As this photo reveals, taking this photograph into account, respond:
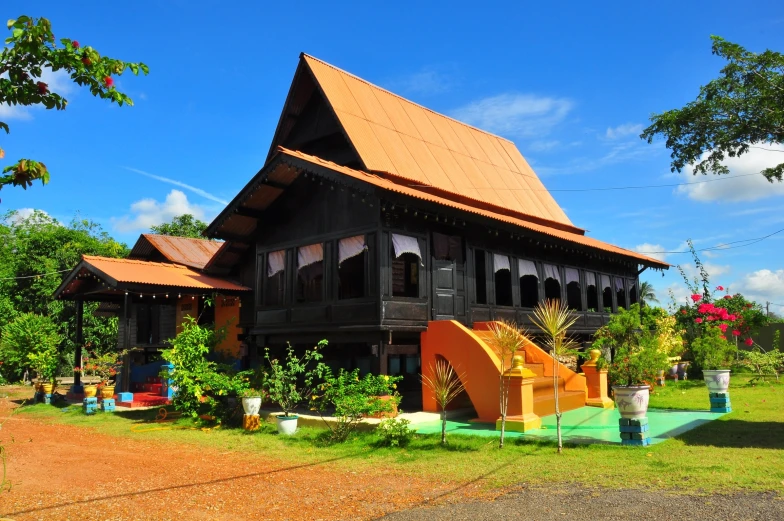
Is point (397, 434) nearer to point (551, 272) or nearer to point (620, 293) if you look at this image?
point (551, 272)

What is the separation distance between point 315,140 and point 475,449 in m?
10.3

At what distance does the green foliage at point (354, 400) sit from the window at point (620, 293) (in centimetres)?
1220

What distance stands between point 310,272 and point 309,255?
72 cm

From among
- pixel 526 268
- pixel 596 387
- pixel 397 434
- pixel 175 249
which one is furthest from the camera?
pixel 175 249

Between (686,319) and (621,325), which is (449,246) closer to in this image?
(621,325)

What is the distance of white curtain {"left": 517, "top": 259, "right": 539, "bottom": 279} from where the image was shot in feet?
53.6

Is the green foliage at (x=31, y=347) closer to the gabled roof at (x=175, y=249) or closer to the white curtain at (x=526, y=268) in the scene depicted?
the gabled roof at (x=175, y=249)

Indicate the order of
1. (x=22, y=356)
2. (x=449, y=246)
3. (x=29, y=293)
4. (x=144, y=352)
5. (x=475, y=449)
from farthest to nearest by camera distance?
1. (x=29, y=293)
2. (x=144, y=352)
3. (x=22, y=356)
4. (x=449, y=246)
5. (x=475, y=449)

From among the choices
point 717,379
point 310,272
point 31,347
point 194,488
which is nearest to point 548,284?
point 717,379

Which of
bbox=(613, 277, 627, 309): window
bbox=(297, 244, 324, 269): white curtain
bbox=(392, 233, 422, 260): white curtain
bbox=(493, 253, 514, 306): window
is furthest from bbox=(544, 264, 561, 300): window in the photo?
bbox=(297, 244, 324, 269): white curtain

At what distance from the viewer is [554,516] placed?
5738 mm

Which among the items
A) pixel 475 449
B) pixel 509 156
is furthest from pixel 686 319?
pixel 475 449

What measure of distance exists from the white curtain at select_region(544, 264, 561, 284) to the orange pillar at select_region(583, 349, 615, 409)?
3.82 meters

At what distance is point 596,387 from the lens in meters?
13.8
